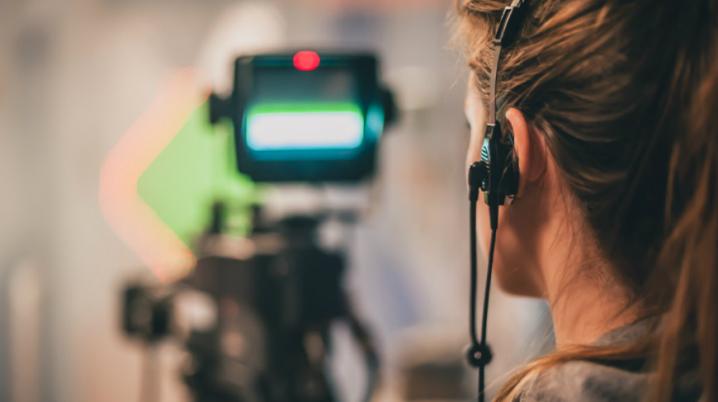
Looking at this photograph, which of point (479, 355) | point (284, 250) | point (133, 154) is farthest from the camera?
point (133, 154)

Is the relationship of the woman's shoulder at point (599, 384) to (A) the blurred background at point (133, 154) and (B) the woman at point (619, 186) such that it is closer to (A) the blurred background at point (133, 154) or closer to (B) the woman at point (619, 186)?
(B) the woman at point (619, 186)

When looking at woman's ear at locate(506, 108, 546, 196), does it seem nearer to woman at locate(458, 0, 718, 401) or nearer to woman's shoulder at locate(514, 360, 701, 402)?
woman at locate(458, 0, 718, 401)


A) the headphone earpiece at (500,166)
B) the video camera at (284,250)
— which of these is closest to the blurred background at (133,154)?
Result: the video camera at (284,250)

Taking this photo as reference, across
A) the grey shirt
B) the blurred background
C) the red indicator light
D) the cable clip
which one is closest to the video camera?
the red indicator light

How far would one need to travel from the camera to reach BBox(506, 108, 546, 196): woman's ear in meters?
0.80

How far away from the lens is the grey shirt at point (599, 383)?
28.7 inches

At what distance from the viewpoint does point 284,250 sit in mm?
1442

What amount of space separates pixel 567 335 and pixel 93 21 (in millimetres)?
3268

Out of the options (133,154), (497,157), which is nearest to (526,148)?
(497,157)

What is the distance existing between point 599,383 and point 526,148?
202mm

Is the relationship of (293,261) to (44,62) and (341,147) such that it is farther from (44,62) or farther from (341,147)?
(44,62)

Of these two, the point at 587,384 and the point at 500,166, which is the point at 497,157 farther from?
the point at 587,384

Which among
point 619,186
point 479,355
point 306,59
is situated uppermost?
point 306,59

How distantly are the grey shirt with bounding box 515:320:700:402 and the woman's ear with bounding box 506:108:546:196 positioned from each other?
0.15 m
